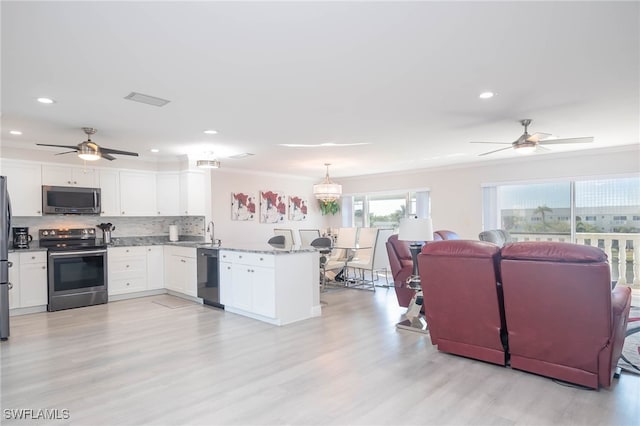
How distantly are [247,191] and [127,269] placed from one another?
3026 millimetres

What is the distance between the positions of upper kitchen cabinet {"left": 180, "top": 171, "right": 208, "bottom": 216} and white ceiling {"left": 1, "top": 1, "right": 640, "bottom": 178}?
1520 millimetres

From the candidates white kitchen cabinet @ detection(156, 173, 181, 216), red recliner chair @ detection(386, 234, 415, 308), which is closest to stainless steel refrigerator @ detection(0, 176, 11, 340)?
white kitchen cabinet @ detection(156, 173, 181, 216)

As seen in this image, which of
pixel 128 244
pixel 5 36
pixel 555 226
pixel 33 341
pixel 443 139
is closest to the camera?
pixel 5 36

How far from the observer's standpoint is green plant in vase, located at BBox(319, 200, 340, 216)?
32.4 ft

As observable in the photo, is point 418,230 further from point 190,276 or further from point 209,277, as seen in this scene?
point 190,276

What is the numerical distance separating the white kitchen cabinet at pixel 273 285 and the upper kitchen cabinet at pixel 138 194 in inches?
91.6

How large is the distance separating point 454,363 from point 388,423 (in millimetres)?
1206

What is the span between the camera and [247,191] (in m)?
8.23

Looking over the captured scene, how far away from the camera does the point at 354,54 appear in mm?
2551

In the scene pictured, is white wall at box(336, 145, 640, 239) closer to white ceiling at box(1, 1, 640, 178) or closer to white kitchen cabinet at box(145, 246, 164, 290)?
white ceiling at box(1, 1, 640, 178)

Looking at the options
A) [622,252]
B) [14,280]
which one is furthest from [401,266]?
[14,280]

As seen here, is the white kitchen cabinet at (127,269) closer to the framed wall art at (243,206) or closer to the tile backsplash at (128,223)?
the tile backsplash at (128,223)

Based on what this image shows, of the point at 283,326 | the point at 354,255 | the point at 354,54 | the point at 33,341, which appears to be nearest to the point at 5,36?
the point at 354,54

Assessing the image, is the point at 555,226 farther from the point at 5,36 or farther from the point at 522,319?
the point at 5,36
